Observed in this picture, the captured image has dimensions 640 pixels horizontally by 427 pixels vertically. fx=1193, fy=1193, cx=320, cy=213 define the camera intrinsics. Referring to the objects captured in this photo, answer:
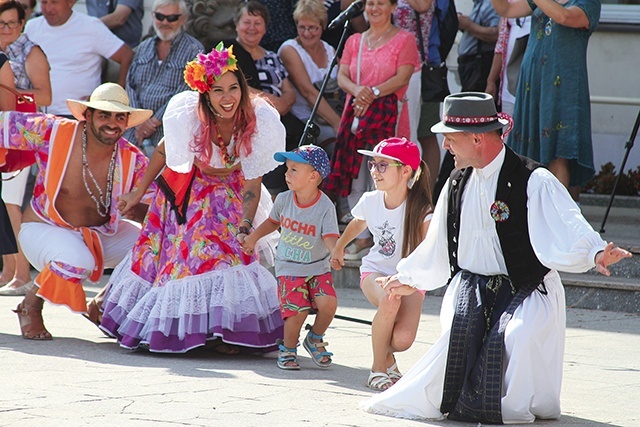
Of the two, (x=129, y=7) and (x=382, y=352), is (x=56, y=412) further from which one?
(x=129, y=7)

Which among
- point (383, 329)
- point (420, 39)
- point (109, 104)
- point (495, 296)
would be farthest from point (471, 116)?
point (420, 39)

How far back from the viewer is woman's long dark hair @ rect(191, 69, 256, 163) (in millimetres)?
6785

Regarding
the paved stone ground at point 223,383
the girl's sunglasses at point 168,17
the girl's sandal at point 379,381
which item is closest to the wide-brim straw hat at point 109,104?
the paved stone ground at point 223,383

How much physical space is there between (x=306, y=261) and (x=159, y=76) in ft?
13.4

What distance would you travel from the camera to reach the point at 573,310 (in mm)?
8477

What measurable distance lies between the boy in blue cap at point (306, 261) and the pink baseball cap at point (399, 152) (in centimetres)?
48

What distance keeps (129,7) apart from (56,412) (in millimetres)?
6727

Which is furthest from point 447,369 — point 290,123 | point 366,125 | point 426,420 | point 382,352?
point 290,123

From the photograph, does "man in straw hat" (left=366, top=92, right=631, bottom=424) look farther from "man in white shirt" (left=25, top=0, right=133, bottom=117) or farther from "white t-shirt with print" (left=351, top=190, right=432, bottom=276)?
"man in white shirt" (left=25, top=0, right=133, bottom=117)

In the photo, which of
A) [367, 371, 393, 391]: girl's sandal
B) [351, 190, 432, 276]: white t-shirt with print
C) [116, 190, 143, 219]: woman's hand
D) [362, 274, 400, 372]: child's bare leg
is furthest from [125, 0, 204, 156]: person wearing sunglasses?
[367, 371, 393, 391]: girl's sandal

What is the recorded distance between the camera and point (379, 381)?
19.1 feet

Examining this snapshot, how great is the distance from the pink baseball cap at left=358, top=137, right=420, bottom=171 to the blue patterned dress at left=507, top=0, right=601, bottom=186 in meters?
2.73

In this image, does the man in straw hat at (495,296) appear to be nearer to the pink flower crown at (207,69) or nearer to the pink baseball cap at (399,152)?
the pink baseball cap at (399,152)

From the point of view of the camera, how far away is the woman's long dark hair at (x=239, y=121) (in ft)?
22.3
